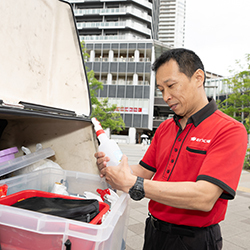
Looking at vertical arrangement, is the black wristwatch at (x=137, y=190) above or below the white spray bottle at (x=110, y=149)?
below

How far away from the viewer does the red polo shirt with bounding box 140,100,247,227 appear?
1.17m

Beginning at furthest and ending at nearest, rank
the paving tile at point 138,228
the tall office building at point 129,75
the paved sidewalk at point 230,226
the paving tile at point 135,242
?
the tall office building at point 129,75 < the paving tile at point 138,228 < the paved sidewalk at point 230,226 < the paving tile at point 135,242

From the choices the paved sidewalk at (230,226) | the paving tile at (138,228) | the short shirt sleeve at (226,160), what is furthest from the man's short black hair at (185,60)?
the paving tile at (138,228)

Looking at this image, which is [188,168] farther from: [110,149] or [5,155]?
[5,155]

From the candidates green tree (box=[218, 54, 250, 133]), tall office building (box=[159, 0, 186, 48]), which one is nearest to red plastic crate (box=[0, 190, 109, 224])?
green tree (box=[218, 54, 250, 133])

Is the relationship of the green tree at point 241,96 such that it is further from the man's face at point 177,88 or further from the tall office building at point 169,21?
the tall office building at point 169,21

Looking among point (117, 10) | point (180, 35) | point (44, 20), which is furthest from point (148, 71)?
point (180, 35)

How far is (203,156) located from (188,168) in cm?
13

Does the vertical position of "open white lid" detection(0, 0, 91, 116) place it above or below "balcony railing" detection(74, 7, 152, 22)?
below

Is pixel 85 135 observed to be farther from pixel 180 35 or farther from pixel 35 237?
pixel 180 35

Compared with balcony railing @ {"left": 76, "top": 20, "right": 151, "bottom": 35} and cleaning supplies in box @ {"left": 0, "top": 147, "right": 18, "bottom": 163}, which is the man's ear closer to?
cleaning supplies in box @ {"left": 0, "top": 147, "right": 18, "bottom": 163}

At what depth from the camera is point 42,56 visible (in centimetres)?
179

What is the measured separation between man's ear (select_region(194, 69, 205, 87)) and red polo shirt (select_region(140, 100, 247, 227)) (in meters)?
0.16

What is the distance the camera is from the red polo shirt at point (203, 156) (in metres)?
1.17
